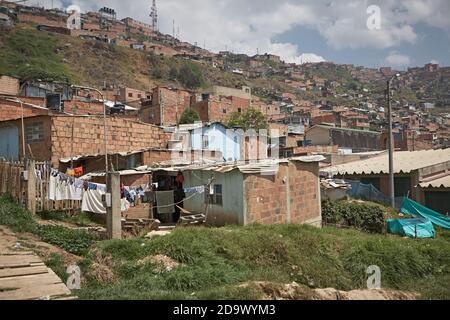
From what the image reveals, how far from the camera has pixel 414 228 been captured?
16766 millimetres

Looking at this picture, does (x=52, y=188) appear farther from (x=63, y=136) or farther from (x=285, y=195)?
(x=285, y=195)

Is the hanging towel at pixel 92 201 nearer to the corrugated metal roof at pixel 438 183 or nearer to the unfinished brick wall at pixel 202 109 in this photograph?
the corrugated metal roof at pixel 438 183

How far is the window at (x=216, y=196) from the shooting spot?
47.2ft

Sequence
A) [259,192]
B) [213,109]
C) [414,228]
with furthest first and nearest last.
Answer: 1. [213,109]
2. [414,228]
3. [259,192]

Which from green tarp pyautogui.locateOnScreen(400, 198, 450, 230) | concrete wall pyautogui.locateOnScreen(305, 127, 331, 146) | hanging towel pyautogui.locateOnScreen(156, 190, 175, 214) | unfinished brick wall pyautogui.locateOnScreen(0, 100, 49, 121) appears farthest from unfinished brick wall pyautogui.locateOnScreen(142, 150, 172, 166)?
concrete wall pyautogui.locateOnScreen(305, 127, 331, 146)

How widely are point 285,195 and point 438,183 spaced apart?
10.8m

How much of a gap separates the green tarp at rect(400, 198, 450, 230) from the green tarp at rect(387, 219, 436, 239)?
3.97 ft

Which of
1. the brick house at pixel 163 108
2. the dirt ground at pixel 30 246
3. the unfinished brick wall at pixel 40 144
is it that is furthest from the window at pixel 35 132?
the brick house at pixel 163 108

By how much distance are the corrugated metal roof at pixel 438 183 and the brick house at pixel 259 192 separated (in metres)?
7.95

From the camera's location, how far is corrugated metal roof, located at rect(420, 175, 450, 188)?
19.9m

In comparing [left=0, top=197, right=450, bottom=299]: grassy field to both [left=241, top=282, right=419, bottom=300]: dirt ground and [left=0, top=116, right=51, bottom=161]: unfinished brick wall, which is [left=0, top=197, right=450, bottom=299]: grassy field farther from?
[left=0, top=116, right=51, bottom=161]: unfinished brick wall

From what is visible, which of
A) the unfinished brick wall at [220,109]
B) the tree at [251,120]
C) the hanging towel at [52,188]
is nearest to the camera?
the hanging towel at [52,188]

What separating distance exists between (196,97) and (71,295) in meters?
45.9

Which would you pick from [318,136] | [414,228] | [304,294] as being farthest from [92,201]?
[318,136]
